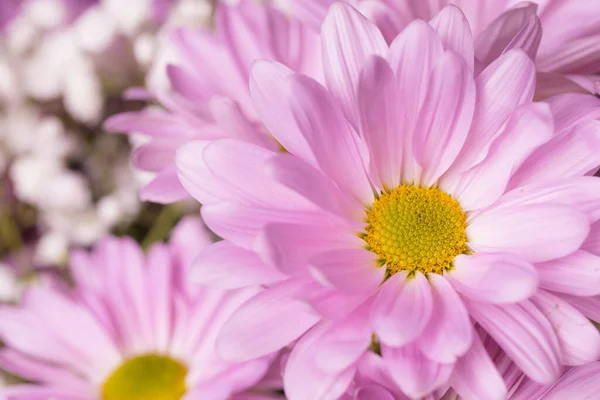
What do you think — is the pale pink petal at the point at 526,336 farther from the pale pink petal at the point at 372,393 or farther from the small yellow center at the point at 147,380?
the small yellow center at the point at 147,380

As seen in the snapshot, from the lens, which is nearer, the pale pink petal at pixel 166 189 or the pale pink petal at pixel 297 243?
the pale pink petal at pixel 297 243

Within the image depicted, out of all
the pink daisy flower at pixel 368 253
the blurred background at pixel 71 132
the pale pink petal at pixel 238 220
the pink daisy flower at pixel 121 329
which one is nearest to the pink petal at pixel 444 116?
the pink daisy flower at pixel 368 253

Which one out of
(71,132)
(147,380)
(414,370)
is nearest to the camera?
(414,370)

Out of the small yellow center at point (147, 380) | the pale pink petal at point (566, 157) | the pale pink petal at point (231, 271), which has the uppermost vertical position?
the pale pink petal at point (566, 157)

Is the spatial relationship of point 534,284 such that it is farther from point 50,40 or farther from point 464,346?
point 50,40

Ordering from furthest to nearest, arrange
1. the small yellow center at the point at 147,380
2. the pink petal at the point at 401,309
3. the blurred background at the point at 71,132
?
the blurred background at the point at 71,132, the small yellow center at the point at 147,380, the pink petal at the point at 401,309

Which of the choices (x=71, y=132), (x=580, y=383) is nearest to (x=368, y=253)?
(x=580, y=383)

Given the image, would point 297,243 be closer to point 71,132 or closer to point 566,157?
point 566,157
